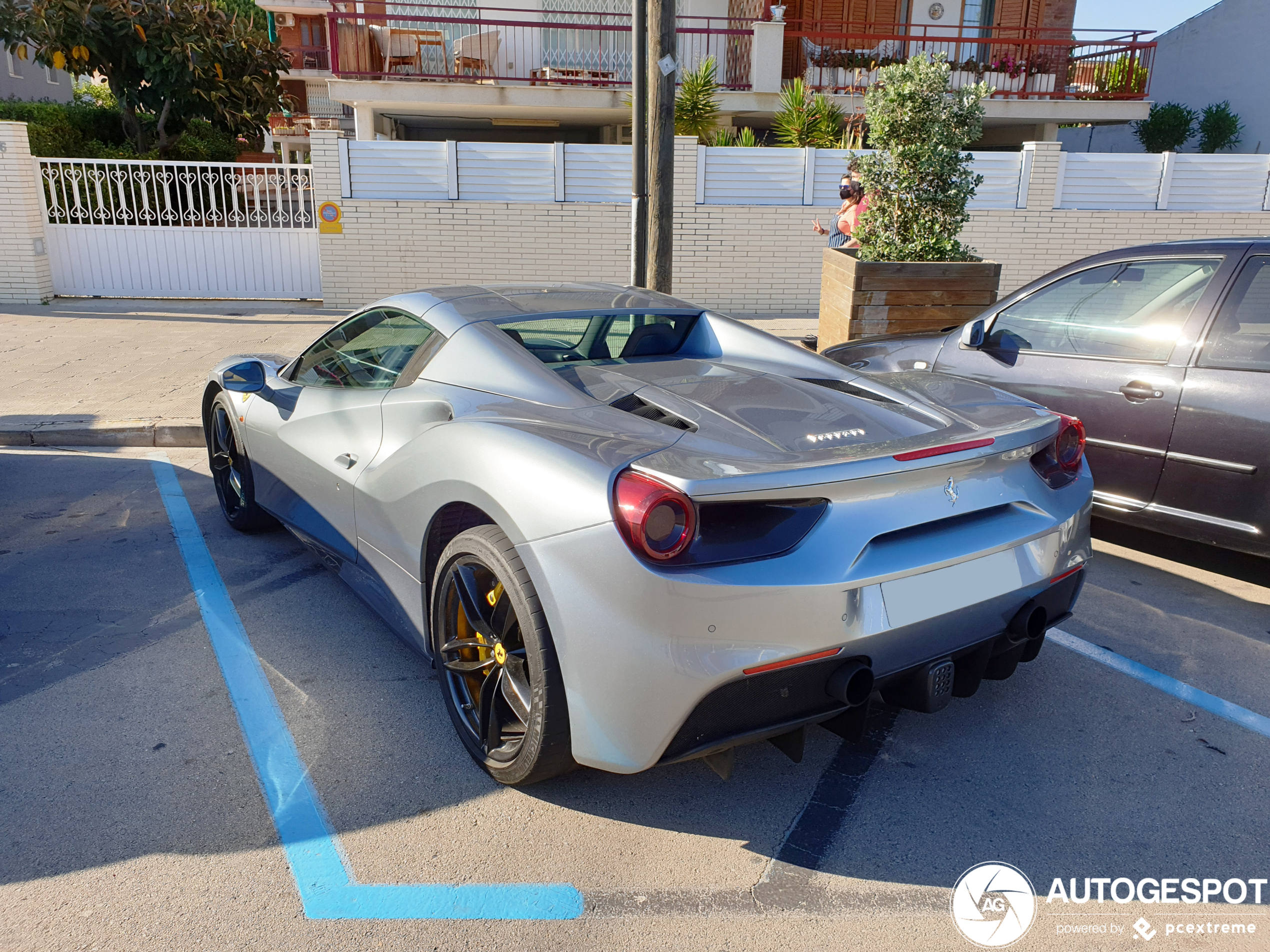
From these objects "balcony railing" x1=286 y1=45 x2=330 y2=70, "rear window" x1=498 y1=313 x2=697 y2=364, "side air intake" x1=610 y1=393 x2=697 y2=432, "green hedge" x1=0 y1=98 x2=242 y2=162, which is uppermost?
"balcony railing" x1=286 y1=45 x2=330 y2=70

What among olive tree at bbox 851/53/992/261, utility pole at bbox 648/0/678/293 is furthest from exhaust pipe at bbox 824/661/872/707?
utility pole at bbox 648/0/678/293

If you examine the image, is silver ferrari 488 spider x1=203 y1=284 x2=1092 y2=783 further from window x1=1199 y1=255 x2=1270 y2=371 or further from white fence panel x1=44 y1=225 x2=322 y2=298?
white fence panel x1=44 y1=225 x2=322 y2=298

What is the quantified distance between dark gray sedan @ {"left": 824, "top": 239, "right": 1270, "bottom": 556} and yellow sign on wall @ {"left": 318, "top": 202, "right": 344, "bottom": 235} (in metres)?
9.30

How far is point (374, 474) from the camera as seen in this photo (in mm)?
3334

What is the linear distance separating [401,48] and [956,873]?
683 inches

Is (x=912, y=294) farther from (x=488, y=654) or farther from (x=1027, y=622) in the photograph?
(x=488, y=654)

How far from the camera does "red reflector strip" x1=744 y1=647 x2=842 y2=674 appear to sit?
2.31 m

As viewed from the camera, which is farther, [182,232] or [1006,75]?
[1006,75]

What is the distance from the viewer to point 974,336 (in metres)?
5.10

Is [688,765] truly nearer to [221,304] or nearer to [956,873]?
[956,873]

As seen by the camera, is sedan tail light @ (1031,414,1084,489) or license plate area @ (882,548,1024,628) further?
sedan tail light @ (1031,414,1084,489)

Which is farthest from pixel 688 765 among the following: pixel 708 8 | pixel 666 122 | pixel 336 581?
pixel 708 8

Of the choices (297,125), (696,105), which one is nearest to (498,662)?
(696,105)

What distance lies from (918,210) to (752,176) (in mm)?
5448
